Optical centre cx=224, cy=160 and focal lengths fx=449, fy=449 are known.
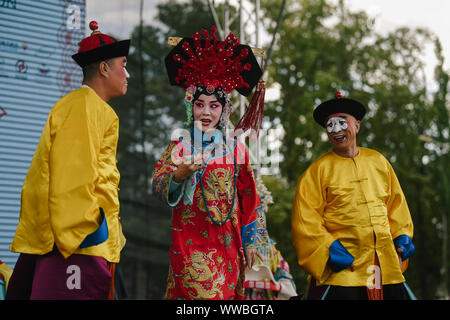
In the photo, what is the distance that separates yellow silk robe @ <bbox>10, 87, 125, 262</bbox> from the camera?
7.01ft

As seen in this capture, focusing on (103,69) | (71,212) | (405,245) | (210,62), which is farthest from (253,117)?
(71,212)

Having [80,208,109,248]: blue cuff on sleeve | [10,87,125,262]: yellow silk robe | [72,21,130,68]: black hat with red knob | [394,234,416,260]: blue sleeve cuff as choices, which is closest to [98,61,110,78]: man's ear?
[72,21,130,68]: black hat with red knob

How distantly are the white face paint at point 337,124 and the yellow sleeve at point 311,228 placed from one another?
34cm

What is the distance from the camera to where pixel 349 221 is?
328 cm

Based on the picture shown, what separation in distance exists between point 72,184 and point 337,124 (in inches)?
80.5

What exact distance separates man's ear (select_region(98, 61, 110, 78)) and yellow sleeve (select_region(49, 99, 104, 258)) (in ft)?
1.06

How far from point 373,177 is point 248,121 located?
1048 millimetres

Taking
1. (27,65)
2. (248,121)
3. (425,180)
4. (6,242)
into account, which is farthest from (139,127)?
(425,180)

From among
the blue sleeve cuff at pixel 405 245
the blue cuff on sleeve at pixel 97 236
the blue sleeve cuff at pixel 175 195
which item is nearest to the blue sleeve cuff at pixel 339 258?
the blue sleeve cuff at pixel 405 245

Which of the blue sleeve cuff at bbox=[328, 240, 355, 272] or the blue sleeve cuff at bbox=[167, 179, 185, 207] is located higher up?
the blue sleeve cuff at bbox=[167, 179, 185, 207]

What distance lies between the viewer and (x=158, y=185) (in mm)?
2797

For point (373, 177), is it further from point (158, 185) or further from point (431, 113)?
point (431, 113)

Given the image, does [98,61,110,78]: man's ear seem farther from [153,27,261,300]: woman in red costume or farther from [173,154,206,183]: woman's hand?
[173,154,206,183]: woman's hand

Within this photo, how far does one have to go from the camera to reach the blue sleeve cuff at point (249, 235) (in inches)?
119
